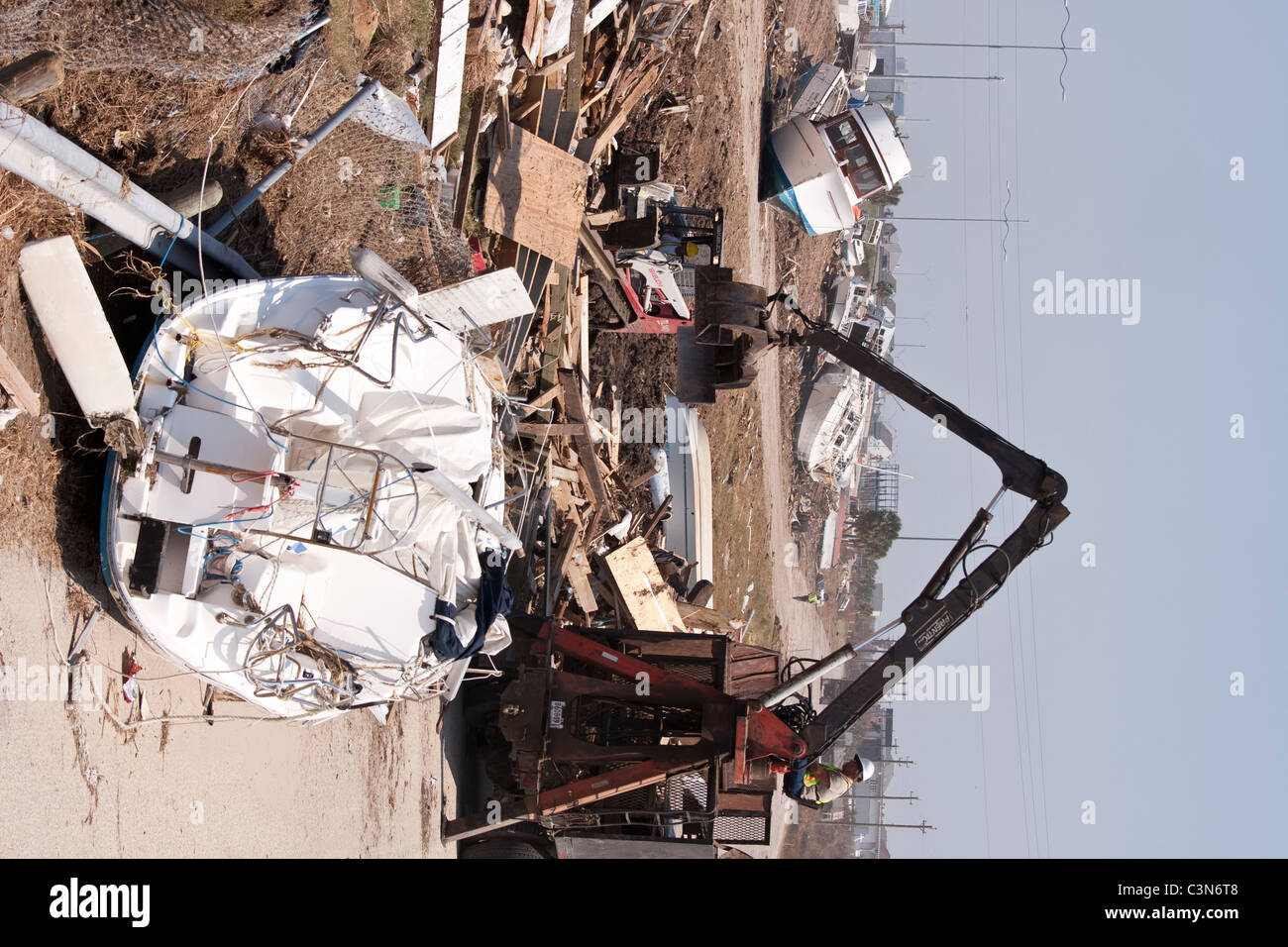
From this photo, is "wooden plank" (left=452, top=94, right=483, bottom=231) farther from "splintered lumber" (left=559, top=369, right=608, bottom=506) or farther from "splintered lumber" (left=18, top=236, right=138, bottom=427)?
"splintered lumber" (left=18, top=236, right=138, bottom=427)

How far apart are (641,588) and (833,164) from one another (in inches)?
457

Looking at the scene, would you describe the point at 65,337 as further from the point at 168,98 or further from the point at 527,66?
the point at 527,66

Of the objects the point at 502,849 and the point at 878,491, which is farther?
the point at 878,491

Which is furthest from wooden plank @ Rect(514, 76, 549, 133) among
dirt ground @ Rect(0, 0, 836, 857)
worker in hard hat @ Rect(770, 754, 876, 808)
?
worker in hard hat @ Rect(770, 754, 876, 808)

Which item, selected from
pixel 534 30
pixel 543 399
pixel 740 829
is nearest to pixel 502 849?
pixel 740 829

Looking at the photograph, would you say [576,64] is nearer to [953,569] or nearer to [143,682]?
[953,569]

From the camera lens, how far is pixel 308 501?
21.5 feet

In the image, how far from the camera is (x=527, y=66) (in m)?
11.3

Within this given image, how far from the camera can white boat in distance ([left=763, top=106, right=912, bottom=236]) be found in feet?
65.3

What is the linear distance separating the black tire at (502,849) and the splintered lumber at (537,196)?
645 cm

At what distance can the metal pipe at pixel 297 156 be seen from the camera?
24.9ft

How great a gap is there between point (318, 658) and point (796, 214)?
1696 centimetres

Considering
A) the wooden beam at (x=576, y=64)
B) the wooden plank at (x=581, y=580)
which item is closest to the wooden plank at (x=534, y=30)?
the wooden beam at (x=576, y=64)

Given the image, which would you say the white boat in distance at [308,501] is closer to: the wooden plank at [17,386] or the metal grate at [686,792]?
the wooden plank at [17,386]
